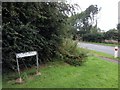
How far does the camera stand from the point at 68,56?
9695mm

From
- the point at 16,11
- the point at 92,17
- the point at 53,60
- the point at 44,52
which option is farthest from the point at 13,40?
the point at 92,17

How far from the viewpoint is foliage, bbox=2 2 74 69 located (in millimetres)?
6770

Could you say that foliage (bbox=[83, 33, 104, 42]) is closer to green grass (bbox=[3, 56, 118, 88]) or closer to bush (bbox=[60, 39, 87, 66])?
bush (bbox=[60, 39, 87, 66])

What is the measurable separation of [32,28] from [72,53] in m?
3.15

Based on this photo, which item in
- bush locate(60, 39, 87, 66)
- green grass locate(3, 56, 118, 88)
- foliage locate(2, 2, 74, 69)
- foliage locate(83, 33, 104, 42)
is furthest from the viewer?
foliage locate(83, 33, 104, 42)

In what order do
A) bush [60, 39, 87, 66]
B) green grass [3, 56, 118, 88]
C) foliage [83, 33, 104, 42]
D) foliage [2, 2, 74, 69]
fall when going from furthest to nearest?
foliage [83, 33, 104, 42] < bush [60, 39, 87, 66] < foliage [2, 2, 74, 69] < green grass [3, 56, 118, 88]

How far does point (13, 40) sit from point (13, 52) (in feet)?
1.47

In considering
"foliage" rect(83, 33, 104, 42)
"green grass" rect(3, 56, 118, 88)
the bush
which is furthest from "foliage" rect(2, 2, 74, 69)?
"foliage" rect(83, 33, 104, 42)

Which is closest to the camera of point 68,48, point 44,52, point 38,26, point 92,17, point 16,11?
point 16,11

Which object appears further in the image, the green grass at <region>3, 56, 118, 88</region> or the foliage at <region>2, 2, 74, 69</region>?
the foliage at <region>2, 2, 74, 69</region>

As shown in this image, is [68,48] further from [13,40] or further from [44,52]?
[13,40]

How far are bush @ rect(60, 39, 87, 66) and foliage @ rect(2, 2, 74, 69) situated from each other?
1.95 ft

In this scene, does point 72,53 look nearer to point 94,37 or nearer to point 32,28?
point 32,28

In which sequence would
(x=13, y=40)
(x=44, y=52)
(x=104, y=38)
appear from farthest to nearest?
(x=104, y=38), (x=44, y=52), (x=13, y=40)
